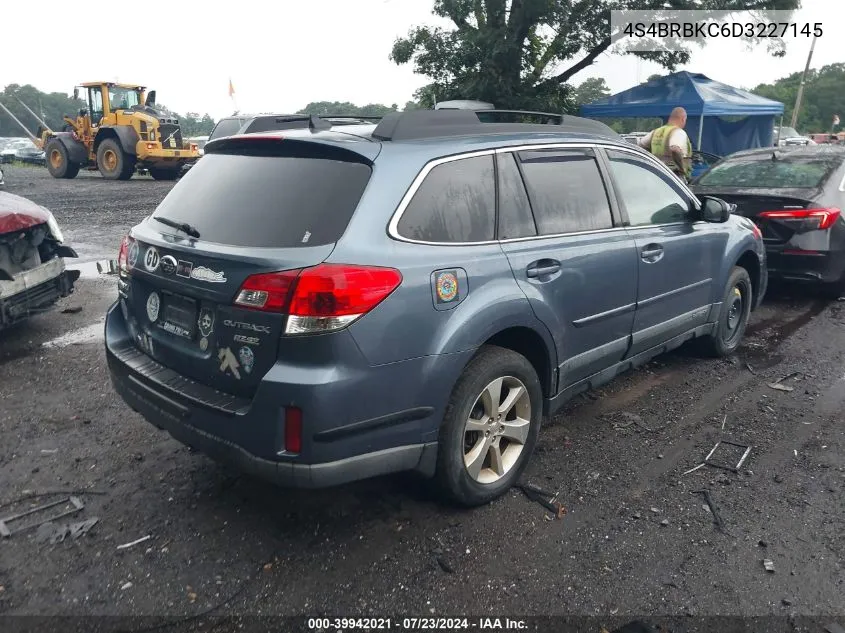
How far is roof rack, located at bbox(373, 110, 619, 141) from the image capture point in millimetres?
3082

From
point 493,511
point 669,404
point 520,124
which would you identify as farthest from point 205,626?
point 669,404

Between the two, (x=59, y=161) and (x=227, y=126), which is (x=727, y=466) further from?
(x=59, y=161)

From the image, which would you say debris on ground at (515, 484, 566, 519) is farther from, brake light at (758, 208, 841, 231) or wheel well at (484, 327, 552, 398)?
brake light at (758, 208, 841, 231)

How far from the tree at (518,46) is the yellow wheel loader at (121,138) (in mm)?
7675

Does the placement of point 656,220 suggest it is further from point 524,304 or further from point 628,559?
point 628,559

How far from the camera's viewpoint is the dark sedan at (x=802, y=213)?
6.56m

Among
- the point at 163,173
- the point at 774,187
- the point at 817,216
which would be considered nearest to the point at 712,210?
the point at 817,216

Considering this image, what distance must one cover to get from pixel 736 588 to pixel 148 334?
2.73m

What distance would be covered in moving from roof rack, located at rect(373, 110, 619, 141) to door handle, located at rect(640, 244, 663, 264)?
2.52ft

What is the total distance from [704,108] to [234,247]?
49.9 feet

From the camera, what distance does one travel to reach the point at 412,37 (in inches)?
752

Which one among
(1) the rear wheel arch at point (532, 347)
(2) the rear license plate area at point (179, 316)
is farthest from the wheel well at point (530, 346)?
(2) the rear license plate area at point (179, 316)

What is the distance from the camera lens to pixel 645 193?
169 inches

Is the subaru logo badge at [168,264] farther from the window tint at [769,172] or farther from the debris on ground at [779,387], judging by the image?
the window tint at [769,172]
